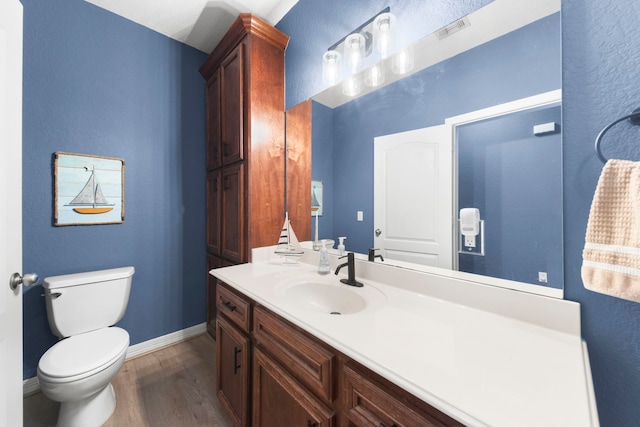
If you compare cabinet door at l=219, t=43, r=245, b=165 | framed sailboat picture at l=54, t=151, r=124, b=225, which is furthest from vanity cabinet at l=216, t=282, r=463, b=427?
framed sailboat picture at l=54, t=151, r=124, b=225

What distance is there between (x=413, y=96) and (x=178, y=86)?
208 cm

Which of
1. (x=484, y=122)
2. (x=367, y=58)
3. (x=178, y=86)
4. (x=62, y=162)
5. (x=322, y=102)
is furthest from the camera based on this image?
(x=178, y=86)

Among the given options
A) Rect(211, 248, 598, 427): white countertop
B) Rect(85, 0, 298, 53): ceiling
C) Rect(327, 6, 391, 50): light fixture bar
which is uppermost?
Rect(85, 0, 298, 53): ceiling

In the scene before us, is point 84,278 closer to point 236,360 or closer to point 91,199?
point 91,199

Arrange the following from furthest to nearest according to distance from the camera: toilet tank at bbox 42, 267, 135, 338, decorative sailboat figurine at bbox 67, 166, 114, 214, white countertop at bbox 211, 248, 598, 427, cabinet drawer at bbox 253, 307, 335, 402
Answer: decorative sailboat figurine at bbox 67, 166, 114, 214
toilet tank at bbox 42, 267, 135, 338
cabinet drawer at bbox 253, 307, 335, 402
white countertop at bbox 211, 248, 598, 427

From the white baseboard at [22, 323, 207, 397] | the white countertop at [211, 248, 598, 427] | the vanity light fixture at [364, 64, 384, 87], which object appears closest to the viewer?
the white countertop at [211, 248, 598, 427]

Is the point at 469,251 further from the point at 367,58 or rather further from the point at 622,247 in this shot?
the point at 367,58

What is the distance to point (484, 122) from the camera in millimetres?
933

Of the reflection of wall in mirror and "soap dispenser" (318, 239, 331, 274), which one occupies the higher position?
the reflection of wall in mirror

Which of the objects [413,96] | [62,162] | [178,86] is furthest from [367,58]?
[62,162]

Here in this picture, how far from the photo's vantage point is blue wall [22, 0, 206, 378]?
1.64 meters

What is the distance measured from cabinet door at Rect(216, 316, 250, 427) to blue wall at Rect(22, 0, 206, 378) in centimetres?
109

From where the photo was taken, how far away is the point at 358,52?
4.37ft

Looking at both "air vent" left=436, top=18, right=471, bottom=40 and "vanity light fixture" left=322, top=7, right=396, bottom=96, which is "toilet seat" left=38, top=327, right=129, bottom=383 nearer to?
"vanity light fixture" left=322, top=7, right=396, bottom=96
